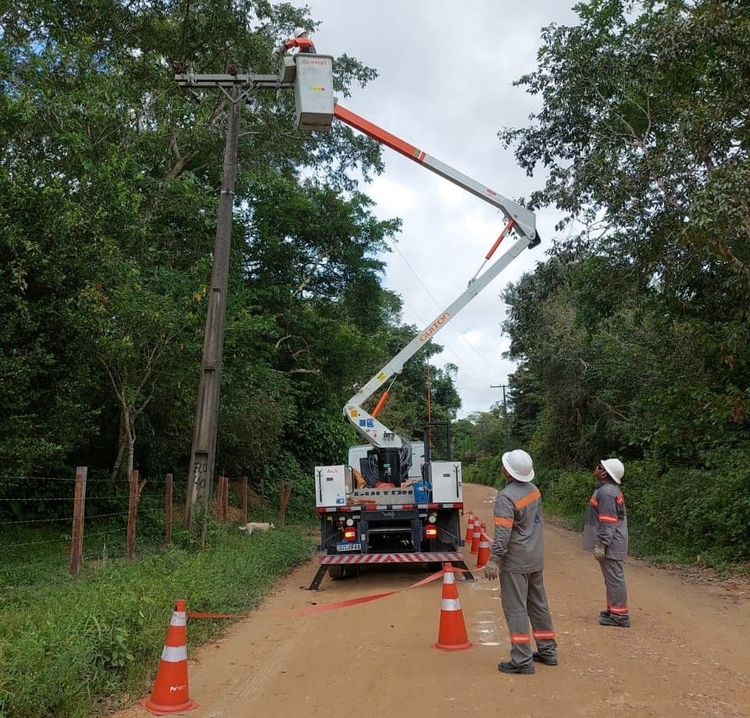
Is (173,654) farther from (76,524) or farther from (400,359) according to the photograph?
(400,359)

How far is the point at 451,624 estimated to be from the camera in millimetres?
6035

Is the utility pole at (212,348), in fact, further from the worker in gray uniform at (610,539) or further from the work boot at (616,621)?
the work boot at (616,621)

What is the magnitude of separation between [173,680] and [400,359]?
8.00 metres

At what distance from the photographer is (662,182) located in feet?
37.3

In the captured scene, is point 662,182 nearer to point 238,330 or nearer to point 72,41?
point 238,330

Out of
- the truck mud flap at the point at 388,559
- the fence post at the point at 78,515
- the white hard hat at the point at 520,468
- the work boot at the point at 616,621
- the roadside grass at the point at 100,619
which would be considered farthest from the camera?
the truck mud flap at the point at 388,559

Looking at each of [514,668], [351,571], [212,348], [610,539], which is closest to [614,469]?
[610,539]

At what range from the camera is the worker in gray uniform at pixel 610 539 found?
6.91m

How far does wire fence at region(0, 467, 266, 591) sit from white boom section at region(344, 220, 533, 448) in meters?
3.04

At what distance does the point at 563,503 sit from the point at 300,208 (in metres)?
14.2

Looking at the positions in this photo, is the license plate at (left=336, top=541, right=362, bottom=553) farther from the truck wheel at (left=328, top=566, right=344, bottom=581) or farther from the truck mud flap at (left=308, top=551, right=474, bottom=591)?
the truck wheel at (left=328, top=566, right=344, bottom=581)

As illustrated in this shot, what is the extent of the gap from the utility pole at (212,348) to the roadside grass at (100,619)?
0.91 metres

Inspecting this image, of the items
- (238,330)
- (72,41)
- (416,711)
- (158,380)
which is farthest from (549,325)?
(416,711)

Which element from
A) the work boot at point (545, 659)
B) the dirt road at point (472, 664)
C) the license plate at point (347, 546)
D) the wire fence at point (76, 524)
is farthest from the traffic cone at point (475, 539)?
the work boot at point (545, 659)
